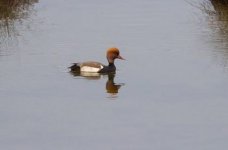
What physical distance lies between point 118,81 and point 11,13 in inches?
284

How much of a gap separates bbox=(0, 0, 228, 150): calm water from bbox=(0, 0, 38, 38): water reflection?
3.1 inches

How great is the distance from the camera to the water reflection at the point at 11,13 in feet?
71.2

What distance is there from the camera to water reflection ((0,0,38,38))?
2169 centimetres

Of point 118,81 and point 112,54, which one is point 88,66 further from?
point 118,81

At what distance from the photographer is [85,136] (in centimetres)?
1262

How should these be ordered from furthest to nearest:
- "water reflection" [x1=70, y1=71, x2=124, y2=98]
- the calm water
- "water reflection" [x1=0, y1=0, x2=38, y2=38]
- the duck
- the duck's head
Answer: "water reflection" [x1=0, y1=0, x2=38, y2=38]
the duck's head
the duck
"water reflection" [x1=70, y1=71, x2=124, y2=98]
the calm water

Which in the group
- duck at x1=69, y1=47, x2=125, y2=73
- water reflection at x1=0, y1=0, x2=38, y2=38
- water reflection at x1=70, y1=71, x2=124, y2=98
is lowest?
water reflection at x1=70, y1=71, x2=124, y2=98

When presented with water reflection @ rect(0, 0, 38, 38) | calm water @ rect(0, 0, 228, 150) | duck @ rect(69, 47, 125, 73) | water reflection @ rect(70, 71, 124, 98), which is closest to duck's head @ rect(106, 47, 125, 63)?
duck @ rect(69, 47, 125, 73)

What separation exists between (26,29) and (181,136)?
9.82 m

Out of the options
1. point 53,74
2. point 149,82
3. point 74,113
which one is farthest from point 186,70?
point 74,113

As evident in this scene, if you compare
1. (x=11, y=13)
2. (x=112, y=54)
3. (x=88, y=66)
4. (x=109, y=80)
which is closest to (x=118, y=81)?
(x=109, y=80)

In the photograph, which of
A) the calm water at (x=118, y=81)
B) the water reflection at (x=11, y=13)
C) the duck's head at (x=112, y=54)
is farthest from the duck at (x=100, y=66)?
the water reflection at (x=11, y=13)

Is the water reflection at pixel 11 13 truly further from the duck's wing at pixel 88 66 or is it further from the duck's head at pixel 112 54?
the duck's wing at pixel 88 66

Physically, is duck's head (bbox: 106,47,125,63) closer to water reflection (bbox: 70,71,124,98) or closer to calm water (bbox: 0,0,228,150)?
calm water (bbox: 0,0,228,150)
